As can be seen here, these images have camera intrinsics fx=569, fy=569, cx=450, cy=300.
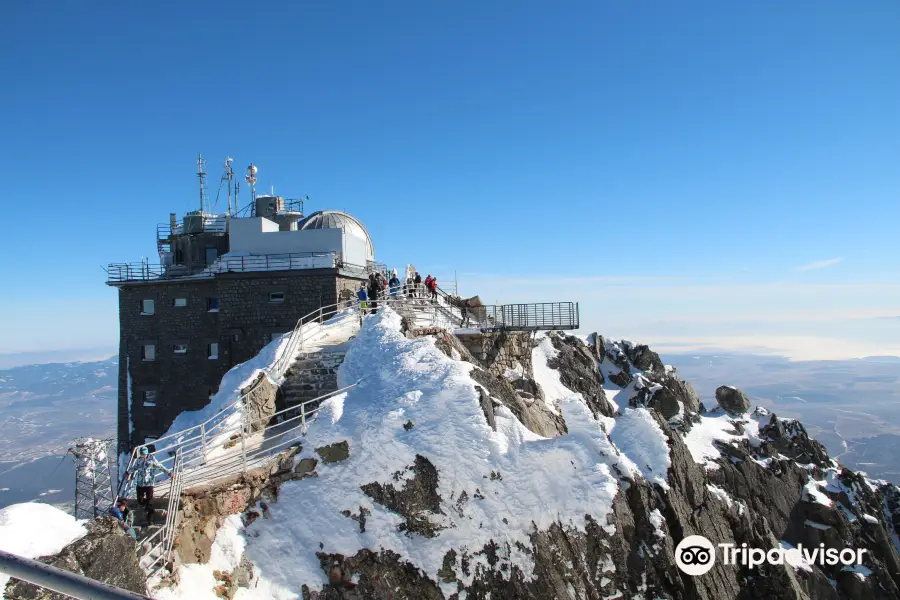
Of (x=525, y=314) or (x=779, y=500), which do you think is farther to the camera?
(x=779, y=500)

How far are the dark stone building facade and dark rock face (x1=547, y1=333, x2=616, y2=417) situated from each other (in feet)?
48.3

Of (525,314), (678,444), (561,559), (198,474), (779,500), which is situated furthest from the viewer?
(779,500)

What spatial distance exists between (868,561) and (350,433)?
99.7ft

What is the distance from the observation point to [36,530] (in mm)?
7797

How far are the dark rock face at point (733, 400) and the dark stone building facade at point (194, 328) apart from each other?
3198cm

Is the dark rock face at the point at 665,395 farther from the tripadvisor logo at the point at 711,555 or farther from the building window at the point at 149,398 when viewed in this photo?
the building window at the point at 149,398

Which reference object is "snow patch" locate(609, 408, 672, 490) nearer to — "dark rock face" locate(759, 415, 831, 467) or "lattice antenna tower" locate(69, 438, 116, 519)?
"lattice antenna tower" locate(69, 438, 116, 519)

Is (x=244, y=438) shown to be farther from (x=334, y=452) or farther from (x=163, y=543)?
(x=163, y=543)

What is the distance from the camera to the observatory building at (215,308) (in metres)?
27.3

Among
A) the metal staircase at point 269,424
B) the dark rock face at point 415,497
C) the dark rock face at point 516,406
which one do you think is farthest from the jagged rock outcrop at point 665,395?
the dark rock face at point 415,497

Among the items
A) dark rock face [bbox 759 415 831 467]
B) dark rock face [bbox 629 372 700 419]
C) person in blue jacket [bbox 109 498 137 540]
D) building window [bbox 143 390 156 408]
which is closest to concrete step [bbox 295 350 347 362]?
person in blue jacket [bbox 109 498 137 540]

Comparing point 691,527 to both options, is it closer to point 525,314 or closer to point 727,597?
point 727,597

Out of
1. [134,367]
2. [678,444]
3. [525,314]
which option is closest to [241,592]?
[678,444]

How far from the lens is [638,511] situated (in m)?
12.5
